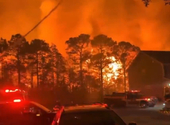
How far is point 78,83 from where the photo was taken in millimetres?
44594

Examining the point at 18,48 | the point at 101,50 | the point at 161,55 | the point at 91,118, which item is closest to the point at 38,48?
the point at 18,48

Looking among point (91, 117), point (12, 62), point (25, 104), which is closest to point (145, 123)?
point (25, 104)

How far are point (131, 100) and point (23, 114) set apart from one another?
2424cm

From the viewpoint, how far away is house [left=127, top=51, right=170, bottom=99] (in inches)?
1914

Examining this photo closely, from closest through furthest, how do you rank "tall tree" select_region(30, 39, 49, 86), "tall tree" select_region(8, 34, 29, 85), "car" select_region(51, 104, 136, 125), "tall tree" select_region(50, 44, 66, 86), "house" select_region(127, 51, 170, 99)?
"car" select_region(51, 104, 136, 125) < "tall tree" select_region(8, 34, 29, 85) < "house" select_region(127, 51, 170, 99) < "tall tree" select_region(50, 44, 66, 86) < "tall tree" select_region(30, 39, 49, 86)

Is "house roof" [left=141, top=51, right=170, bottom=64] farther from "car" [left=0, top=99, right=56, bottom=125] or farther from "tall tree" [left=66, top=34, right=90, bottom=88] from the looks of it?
"car" [left=0, top=99, right=56, bottom=125]

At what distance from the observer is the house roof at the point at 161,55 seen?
50.2 m

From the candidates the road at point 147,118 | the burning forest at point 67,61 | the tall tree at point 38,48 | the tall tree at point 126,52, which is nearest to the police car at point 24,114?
the road at point 147,118

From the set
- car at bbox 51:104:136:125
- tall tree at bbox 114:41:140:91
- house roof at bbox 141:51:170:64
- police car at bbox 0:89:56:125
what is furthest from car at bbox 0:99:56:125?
house roof at bbox 141:51:170:64

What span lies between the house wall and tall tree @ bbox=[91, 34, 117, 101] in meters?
6.01

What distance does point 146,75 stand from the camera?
2048 inches

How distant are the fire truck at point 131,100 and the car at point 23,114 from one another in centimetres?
2185

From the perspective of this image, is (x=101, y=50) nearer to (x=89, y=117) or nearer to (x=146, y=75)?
(x=146, y=75)

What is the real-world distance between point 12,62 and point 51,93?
14.9m
